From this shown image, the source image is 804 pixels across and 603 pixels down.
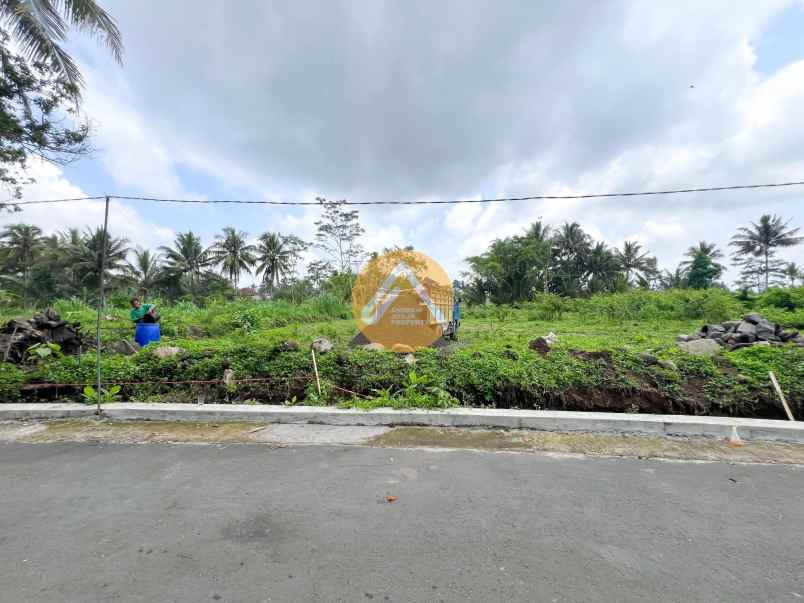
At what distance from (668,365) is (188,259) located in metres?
40.3

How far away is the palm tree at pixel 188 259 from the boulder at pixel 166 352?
34.2 m

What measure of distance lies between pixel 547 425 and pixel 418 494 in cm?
191

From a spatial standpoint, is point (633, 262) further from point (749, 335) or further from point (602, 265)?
point (749, 335)

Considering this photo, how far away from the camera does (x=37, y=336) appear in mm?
5840

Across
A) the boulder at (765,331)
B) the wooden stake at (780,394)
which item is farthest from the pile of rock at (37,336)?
the boulder at (765,331)

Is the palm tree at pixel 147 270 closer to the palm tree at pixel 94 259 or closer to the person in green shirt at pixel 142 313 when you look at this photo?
the palm tree at pixel 94 259

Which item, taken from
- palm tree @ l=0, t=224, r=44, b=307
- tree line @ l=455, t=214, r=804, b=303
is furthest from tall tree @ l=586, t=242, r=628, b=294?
palm tree @ l=0, t=224, r=44, b=307

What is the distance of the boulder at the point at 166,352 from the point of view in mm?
5277

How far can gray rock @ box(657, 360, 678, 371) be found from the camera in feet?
14.6

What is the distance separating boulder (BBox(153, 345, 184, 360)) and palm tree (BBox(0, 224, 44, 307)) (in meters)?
36.7

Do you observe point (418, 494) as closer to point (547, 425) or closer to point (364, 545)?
point (364, 545)

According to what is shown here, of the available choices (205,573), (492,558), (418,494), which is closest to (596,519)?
(492,558)

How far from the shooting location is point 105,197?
4.24 meters

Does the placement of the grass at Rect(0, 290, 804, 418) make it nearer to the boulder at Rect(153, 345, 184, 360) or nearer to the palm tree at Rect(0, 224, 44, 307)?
the boulder at Rect(153, 345, 184, 360)
